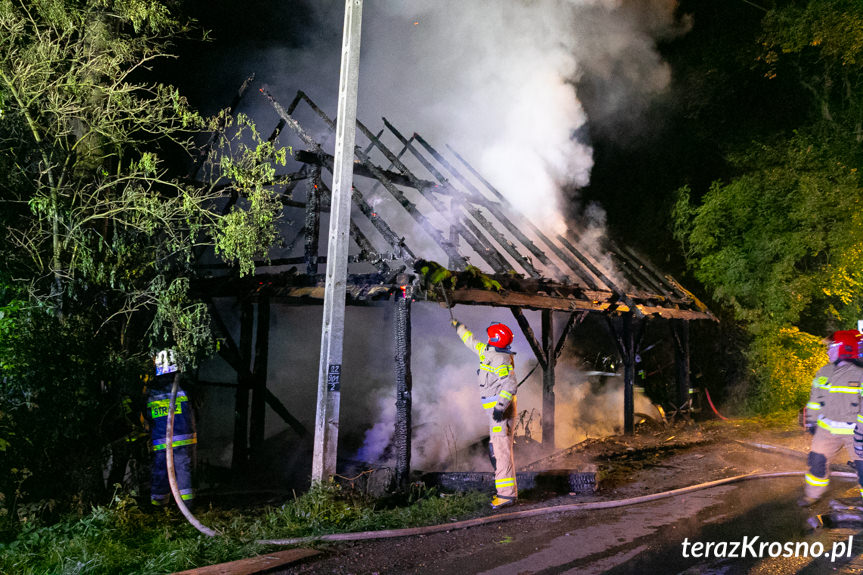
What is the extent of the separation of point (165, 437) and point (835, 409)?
305 inches

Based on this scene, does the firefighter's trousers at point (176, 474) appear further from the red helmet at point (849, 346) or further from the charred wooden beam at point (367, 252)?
the red helmet at point (849, 346)

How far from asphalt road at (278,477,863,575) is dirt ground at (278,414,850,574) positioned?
0.02 metres

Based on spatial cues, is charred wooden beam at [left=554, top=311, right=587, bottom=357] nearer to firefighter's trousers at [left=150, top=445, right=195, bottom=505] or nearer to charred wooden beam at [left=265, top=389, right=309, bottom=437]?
charred wooden beam at [left=265, top=389, right=309, bottom=437]

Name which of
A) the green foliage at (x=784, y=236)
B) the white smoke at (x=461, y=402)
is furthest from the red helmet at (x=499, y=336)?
the green foliage at (x=784, y=236)

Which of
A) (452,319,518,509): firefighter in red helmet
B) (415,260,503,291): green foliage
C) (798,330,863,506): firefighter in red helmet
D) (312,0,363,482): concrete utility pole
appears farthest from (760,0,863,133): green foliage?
(312,0,363,482): concrete utility pole

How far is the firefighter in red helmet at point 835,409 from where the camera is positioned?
6.40 meters

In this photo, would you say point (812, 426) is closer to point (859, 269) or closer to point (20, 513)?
point (20, 513)

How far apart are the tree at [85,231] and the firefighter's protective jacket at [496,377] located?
3.08 metres

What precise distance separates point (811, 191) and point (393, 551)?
589 inches

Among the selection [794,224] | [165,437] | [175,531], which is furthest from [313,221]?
[794,224]

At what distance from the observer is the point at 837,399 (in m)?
6.50

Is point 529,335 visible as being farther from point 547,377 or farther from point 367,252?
point 367,252

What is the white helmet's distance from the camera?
6.77 m

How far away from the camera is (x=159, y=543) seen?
5.55 m
